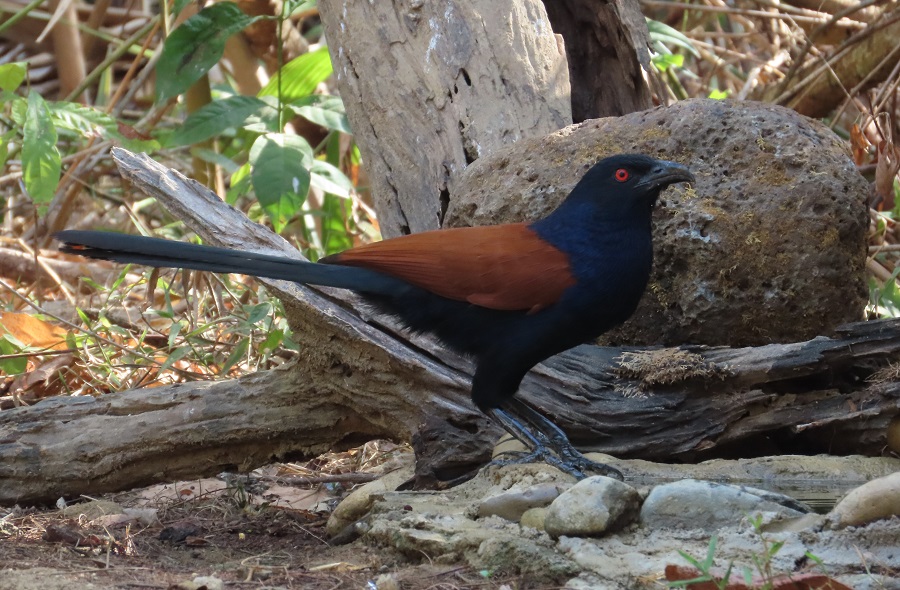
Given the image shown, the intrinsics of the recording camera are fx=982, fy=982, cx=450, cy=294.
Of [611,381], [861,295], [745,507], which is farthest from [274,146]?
[745,507]

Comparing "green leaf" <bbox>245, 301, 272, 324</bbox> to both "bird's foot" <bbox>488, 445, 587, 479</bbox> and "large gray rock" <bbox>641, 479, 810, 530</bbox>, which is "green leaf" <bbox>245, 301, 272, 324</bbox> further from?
"large gray rock" <bbox>641, 479, 810, 530</bbox>

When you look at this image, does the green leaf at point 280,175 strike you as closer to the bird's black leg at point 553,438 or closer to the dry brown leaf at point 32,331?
the dry brown leaf at point 32,331

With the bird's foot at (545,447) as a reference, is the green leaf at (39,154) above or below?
above

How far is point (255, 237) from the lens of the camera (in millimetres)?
3516

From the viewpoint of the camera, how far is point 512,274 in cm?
301

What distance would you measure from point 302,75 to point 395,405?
305 centimetres

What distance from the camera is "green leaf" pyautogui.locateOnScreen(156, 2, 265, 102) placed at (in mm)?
4965

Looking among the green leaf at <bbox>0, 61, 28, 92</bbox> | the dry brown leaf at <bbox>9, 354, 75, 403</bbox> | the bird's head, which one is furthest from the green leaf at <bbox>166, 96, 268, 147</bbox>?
the bird's head

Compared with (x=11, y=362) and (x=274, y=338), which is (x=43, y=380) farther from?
(x=274, y=338)

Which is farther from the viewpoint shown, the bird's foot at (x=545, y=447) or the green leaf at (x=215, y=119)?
the green leaf at (x=215, y=119)

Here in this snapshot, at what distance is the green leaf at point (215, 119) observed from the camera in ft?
16.7

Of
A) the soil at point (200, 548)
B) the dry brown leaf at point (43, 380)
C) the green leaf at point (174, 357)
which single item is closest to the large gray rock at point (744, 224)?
the soil at point (200, 548)

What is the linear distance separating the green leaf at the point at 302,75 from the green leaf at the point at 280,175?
0.89 metres

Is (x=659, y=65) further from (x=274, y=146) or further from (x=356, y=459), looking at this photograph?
(x=356, y=459)
